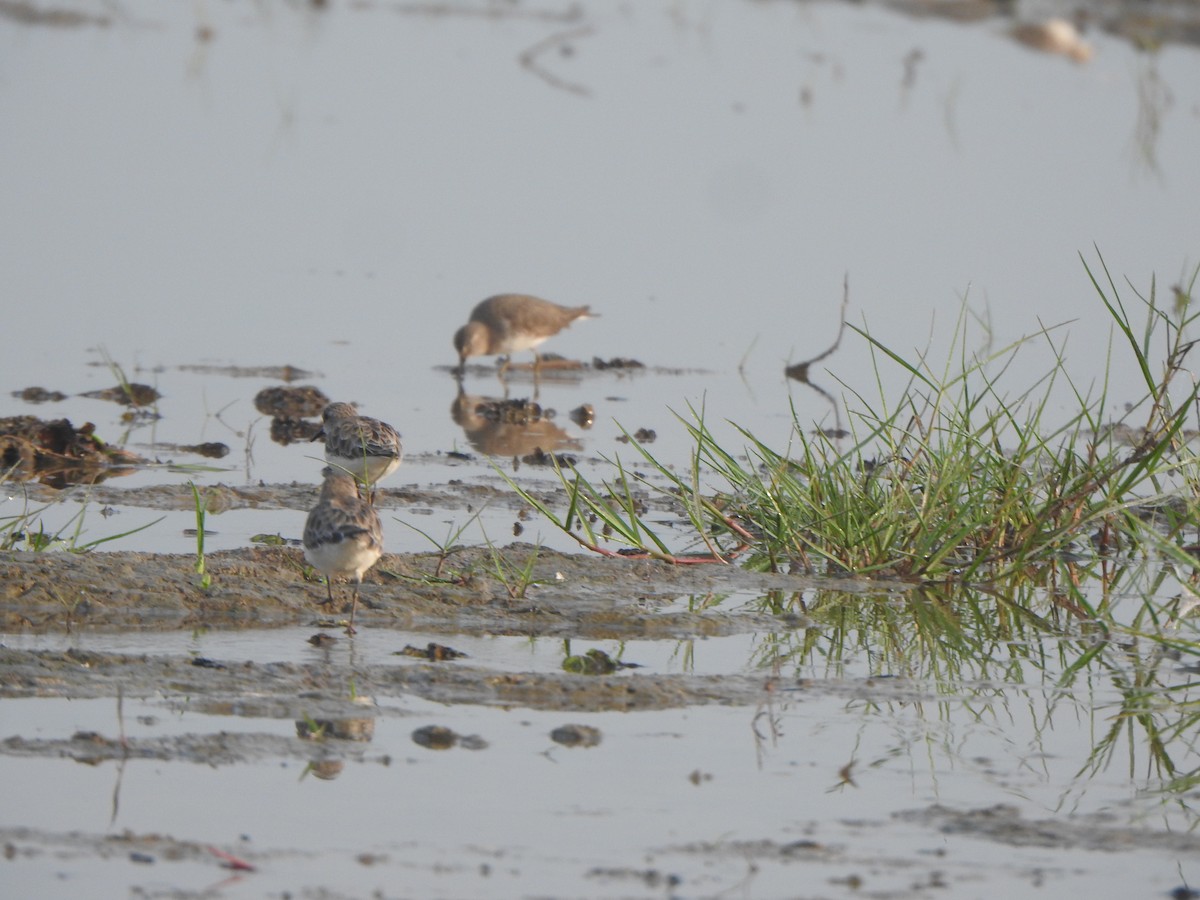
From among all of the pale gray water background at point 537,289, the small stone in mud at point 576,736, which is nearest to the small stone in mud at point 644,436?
the pale gray water background at point 537,289

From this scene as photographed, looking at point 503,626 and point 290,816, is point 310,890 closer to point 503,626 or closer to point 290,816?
point 290,816

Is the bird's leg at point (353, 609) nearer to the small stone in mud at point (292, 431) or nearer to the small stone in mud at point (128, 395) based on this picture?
the small stone in mud at point (292, 431)

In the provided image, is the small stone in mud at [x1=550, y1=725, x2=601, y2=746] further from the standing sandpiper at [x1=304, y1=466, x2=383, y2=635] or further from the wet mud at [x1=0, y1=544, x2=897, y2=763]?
the standing sandpiper at [x1=304, y1=466, x2=383, y2=635]

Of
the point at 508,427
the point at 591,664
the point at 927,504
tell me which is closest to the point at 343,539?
the point at 591,664

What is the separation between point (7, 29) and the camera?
22.8 meters

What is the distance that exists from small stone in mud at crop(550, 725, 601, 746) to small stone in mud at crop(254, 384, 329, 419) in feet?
16.6

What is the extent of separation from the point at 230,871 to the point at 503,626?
228 cm

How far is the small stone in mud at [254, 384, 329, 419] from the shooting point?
10.3m

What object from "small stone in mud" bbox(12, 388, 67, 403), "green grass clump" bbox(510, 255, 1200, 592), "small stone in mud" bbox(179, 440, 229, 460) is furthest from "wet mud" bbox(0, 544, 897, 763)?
"small stone in mud" bbox(12, 388, 67, 403)

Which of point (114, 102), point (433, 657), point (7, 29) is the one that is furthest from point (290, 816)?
point (7, 29)

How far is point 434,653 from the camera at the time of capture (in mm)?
6230

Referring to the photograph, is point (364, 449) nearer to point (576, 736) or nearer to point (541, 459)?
point (541, 459)

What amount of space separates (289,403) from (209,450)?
42.4 inches

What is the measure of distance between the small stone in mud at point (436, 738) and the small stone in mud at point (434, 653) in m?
0.73
